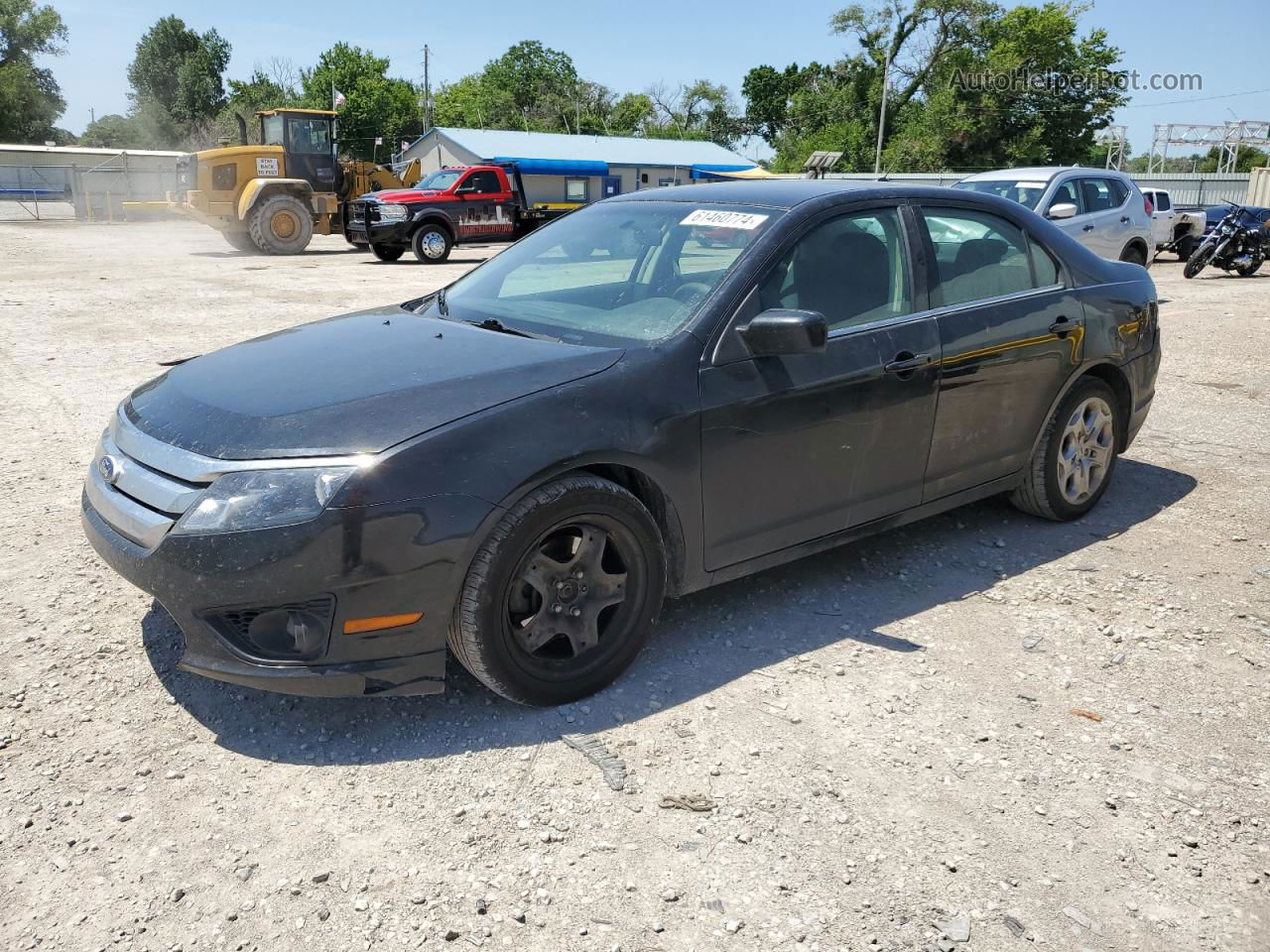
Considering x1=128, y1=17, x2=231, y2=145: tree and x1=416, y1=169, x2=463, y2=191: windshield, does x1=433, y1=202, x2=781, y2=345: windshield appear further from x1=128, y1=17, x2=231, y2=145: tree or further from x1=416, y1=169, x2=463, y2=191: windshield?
x1=128, y1=17, x2=231, y2=145: tree

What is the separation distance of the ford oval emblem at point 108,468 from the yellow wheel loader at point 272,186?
802 inches

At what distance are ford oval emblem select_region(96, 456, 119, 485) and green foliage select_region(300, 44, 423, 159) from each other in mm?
81765

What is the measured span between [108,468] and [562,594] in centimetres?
151

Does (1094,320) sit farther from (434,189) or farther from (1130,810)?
(434,189)

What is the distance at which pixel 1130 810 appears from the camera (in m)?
2.73

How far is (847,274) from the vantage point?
3.84m

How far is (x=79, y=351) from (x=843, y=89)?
2736 inches

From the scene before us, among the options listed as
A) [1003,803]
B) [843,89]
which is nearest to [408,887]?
[1003,803]

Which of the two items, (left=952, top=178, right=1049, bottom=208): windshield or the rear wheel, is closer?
(left=952, top=178, right=1049, bottom=208): windshield

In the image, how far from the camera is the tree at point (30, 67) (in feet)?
235

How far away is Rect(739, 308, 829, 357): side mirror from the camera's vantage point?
329cm

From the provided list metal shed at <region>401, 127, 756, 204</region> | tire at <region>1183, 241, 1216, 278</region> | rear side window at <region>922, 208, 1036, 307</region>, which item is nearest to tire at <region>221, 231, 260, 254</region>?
tire at <region>1183, 241, 1216, 278</region>

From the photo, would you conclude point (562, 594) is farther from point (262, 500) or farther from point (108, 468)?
point (108, 468)

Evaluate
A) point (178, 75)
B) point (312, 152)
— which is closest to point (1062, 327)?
point (312, 152)
